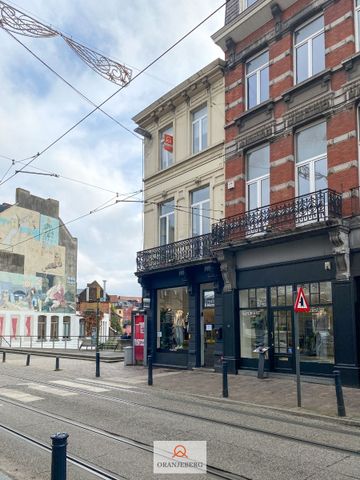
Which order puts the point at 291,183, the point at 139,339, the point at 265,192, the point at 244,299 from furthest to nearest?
the point at 139,339 < the point at 244,299 < the point at 265,192 < the point at 291,183

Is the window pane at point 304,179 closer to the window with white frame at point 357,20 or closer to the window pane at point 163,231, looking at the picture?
the window with white frame at point 357,20

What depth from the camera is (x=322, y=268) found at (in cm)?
1452

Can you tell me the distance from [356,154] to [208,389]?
7926mm

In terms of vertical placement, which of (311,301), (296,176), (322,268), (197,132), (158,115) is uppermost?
(158,115)

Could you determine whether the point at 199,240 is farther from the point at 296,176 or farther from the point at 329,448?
the point at 329,448

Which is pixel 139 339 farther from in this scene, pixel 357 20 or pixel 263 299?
pixel 357 20

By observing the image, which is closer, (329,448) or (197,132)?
(329,448)

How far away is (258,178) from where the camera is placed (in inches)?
687

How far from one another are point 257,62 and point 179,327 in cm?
1090

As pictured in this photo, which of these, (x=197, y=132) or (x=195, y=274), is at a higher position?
(x=197, y=132)

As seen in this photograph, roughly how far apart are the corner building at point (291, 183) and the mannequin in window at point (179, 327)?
10.2 feet

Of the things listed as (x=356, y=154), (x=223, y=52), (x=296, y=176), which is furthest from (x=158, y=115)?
(x=356, y=154)

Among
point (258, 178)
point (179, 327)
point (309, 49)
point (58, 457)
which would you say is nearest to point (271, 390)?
point (258, 178)

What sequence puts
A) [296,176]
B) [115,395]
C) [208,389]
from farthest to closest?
1. [296,176]
2. [208,389]
3. [115,395]
